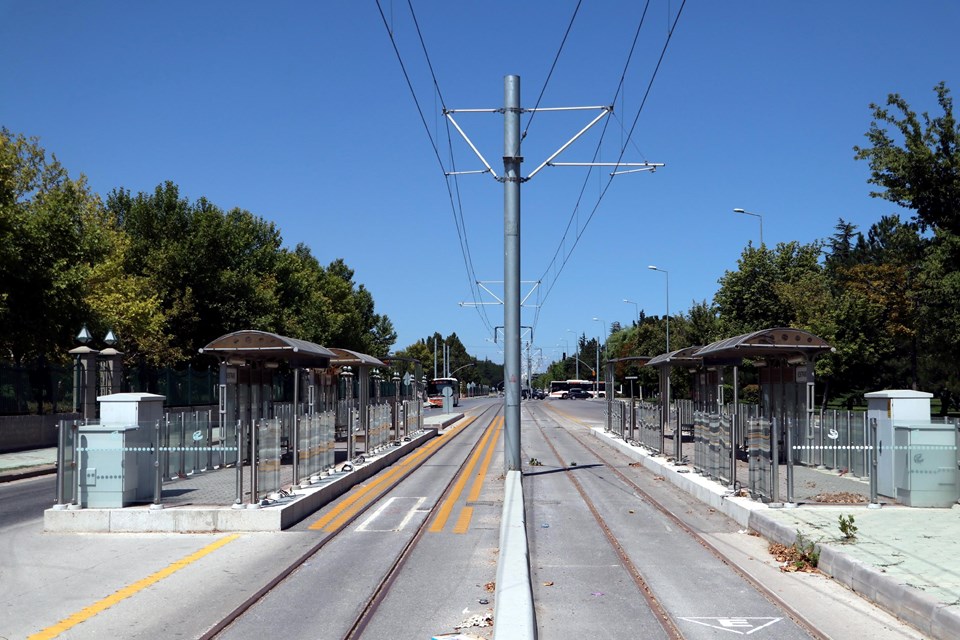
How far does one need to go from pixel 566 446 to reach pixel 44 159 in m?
29.4

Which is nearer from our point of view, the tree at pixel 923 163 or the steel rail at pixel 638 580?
the steel rail at pixel 638 580

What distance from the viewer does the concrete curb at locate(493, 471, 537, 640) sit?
273 inches

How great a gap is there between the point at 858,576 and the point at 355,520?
24.6 feet

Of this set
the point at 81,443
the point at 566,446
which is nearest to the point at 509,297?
the point at 81,443

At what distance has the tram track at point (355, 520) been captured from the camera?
817 cm

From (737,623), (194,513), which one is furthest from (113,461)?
(737,623)

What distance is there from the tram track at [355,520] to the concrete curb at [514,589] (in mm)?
1155

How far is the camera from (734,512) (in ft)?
46.5

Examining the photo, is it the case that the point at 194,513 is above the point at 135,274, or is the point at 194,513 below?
below

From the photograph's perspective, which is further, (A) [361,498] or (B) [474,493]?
(B) [474,493]

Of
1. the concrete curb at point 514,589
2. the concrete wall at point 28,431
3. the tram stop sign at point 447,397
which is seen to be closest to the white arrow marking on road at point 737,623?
the concrete curb at point 514,589

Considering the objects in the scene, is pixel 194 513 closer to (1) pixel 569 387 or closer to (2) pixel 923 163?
(2) pixel 923 163

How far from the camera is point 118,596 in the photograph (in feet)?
29.6

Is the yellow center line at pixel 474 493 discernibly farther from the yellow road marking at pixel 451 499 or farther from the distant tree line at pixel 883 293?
the distant tree line at pixel 883 293
